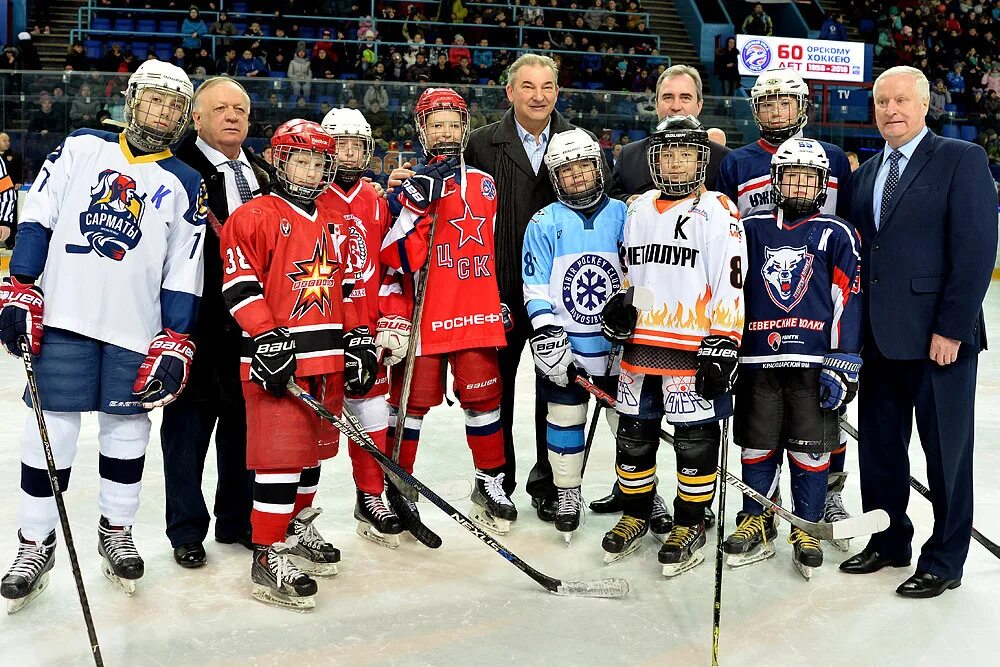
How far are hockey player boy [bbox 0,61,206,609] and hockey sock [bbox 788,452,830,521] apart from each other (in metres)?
1.80

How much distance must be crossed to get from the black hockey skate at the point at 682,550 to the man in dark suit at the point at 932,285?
0.59 meters

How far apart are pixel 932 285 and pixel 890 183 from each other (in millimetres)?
327

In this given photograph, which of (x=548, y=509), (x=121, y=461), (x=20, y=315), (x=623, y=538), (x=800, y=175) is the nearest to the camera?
(x=20, y=315)

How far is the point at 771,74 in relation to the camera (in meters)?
3.28

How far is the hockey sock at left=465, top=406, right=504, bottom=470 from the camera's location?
11.4ft

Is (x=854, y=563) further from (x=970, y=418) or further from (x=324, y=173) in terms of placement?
(x=324, y=173)

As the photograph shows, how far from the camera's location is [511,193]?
367 centimetres

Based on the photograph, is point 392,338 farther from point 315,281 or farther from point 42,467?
point 42,467

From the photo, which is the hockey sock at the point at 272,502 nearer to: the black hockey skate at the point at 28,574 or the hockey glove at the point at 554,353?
the black hockey skate at the point at 28,574

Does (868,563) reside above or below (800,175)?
below

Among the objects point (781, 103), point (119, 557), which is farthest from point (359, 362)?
point (781, 103)

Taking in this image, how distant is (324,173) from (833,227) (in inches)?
57.6

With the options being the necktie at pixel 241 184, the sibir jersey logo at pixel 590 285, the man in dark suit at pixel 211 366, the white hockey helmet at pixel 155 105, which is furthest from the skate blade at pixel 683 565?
the white hockey helmet at pixel 155 105

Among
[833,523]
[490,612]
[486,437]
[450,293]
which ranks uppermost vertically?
[450,293]
